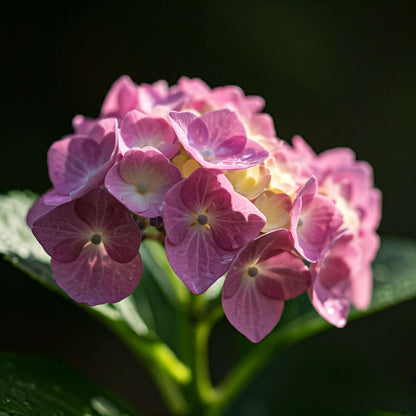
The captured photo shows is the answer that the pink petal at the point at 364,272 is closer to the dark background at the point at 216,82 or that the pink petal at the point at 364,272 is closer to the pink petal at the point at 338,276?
the pink petal at the point at 338,276

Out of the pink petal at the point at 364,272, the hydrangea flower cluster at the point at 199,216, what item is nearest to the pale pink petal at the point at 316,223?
the hydrangea flower cluster at the point at 199,216

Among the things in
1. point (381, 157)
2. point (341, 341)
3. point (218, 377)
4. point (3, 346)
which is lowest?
point (3, 346)

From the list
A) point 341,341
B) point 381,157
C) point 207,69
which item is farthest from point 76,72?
point 341,341

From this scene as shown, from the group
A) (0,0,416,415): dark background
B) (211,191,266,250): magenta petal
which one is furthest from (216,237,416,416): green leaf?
(0,0,416,415): dark background

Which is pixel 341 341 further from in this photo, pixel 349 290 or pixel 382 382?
pixel 349 290

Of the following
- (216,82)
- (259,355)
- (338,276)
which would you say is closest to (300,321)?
(259,355)

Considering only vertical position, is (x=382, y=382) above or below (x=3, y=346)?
above
